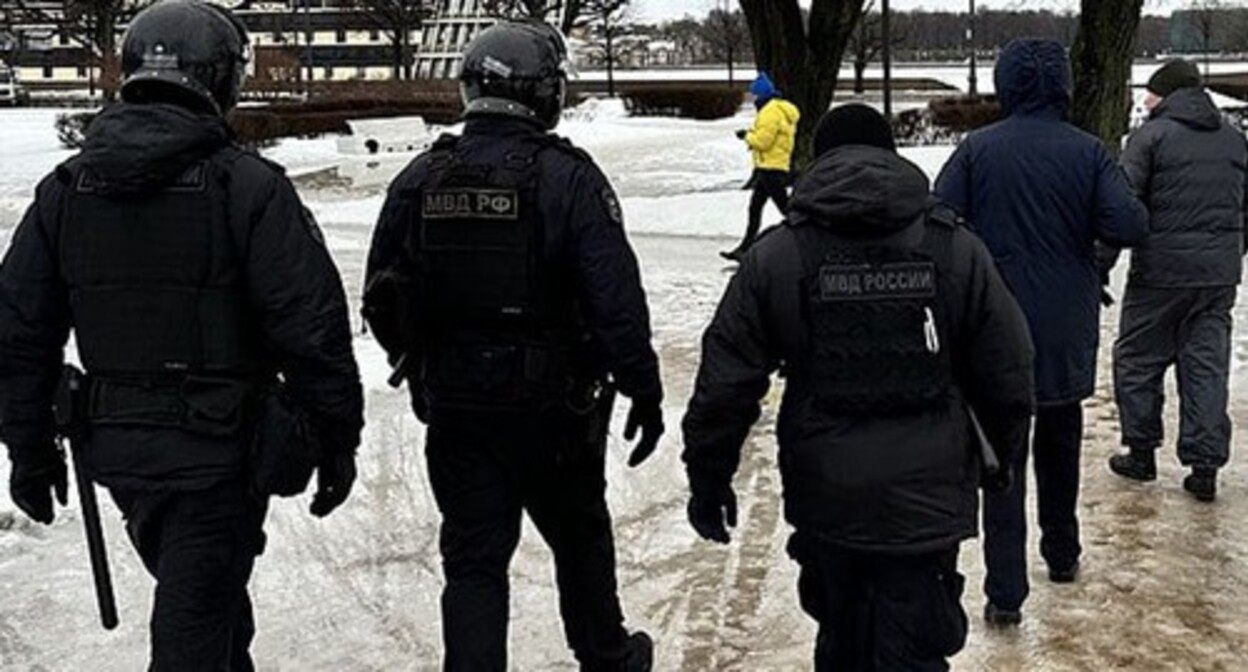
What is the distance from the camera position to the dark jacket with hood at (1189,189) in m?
5.88

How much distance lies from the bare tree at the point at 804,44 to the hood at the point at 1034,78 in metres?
11.3

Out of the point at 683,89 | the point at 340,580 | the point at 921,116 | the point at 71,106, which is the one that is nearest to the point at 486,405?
the point at 340,580

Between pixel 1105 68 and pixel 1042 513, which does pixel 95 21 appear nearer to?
pixel 1105 68

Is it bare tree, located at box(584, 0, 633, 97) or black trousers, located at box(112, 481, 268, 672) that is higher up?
bare tree, located at box(584, 0, 633, 97)

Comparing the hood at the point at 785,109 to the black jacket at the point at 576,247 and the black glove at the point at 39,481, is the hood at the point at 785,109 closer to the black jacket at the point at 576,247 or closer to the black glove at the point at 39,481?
the black jacket at the point at 576,247

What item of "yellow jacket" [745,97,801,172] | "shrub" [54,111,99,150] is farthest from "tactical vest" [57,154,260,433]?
"shrub" [54,111,99,150]

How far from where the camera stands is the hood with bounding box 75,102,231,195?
3.33 meters

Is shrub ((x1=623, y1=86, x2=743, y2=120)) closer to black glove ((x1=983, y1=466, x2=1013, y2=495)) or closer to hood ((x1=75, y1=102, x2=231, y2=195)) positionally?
black glove ((x1=983, y1=466, x2=1013, y2=495))

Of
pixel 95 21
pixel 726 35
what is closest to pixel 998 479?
Result: pixel 95 21

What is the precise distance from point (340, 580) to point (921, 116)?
25.5 metres

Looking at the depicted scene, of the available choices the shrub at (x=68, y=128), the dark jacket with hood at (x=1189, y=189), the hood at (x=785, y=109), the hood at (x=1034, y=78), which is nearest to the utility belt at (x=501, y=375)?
the hood at (x=1034, y=78)

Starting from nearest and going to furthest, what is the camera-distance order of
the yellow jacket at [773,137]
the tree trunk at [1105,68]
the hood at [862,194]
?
the hood at [862,194] → the tree trunk at [1105,68] → the yellow jacket at [773,137]

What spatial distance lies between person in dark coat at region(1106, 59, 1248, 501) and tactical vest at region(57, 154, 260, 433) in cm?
397

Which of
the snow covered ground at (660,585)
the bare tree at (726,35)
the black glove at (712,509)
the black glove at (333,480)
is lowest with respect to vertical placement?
the snow covered ground at (660,585)
